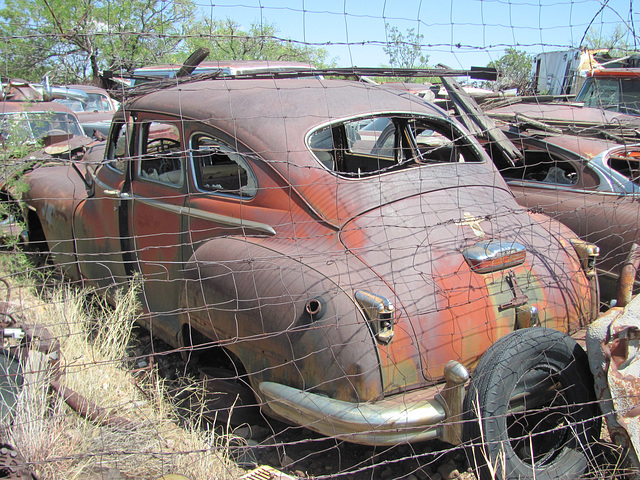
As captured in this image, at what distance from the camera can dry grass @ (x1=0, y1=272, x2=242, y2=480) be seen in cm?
241

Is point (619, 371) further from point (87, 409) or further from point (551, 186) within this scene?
point (87, 409)

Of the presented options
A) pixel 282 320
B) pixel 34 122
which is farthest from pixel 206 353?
pixel 34 122

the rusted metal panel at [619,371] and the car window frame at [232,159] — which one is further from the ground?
the car window frame at [232,159]

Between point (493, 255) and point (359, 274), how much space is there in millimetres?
706

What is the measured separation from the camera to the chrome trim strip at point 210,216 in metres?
2.94

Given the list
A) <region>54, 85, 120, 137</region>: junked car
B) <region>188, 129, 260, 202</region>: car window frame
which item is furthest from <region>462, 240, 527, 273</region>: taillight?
Answer: <region>54, 85, 120, 137</region>: junked car

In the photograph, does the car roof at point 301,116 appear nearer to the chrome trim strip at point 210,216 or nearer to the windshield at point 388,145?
the windshield at point 388,145

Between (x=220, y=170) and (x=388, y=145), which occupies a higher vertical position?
(x=388, y=145)

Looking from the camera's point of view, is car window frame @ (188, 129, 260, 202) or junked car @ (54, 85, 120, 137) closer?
car window frame @ (188, 129, 260, 202)

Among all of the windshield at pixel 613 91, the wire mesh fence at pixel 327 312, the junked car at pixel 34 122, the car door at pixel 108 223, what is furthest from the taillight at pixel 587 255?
the windshield at pixel 613 91

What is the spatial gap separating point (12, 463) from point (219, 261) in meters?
1.27

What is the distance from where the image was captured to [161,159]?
4.01 metres

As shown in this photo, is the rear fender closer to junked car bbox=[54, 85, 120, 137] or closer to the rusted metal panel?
the rusted metal panel

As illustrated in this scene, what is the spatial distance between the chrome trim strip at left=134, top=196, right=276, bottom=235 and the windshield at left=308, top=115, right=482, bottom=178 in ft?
2.66
